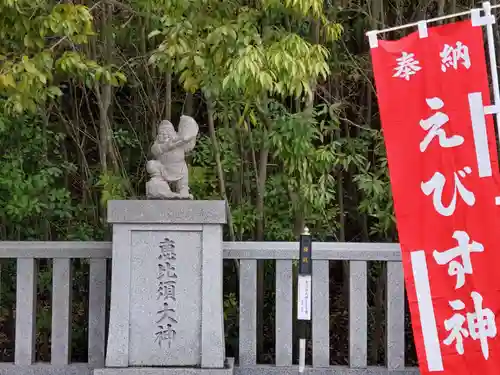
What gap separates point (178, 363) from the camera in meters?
6.23

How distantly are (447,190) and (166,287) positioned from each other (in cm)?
222

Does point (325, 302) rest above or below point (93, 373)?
above

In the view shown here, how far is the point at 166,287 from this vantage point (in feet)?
20.4

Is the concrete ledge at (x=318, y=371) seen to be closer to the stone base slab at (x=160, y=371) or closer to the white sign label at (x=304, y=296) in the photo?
the stone base slab at (x=160, y=371)

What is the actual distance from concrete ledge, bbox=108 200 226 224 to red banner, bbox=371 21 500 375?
153 cm

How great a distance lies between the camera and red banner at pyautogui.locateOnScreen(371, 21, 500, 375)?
505cm

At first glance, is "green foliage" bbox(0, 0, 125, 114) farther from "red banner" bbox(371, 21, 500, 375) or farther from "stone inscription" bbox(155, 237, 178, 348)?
"red banner" bbox(371, 21, 500, 375)

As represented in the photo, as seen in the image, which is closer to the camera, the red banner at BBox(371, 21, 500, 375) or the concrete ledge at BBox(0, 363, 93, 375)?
the red banner at BBox(371, 21, 500, 375)

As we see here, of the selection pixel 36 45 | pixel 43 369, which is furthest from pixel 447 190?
pixel 43 369

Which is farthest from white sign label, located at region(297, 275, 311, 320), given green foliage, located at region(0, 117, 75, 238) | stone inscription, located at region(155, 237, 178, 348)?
green foliage, located at region(0, 117, 75, 238)

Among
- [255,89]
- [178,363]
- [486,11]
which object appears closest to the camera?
[486,11]

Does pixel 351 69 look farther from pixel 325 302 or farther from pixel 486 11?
pixel 486 11

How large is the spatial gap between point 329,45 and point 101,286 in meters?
3.33

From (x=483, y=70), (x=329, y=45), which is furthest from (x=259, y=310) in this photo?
(x=483, y=70)
